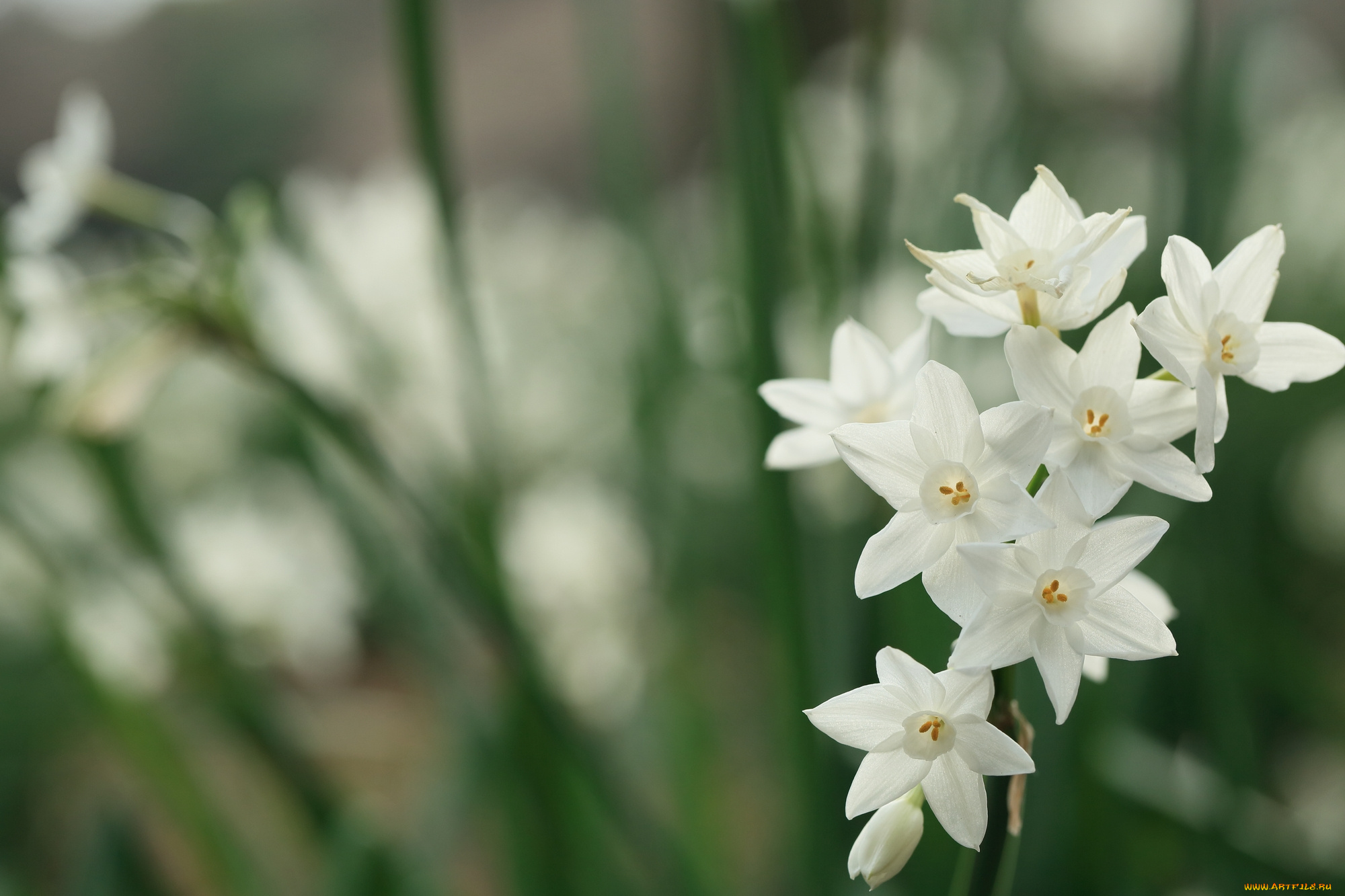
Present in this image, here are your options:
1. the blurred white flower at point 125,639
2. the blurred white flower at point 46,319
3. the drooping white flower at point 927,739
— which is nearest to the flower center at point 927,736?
the drooping white flower at point 927,739

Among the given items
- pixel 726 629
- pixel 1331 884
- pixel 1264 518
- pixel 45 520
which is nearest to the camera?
pixel 1331 884

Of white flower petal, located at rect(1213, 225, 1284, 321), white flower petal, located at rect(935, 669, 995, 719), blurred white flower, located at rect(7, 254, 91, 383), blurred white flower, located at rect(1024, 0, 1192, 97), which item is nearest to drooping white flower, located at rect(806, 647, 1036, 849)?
white flower petal, located at rect(935, 669, 995, 719)

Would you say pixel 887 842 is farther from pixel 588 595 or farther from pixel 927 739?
pixel 588 595

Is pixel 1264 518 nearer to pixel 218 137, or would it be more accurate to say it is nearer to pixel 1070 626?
pixel 1070 626

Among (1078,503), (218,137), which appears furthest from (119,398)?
(218,137)

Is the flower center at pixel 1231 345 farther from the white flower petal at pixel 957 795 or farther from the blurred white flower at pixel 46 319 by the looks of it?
the blurred white flower at pixel 46 319
